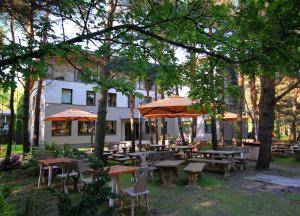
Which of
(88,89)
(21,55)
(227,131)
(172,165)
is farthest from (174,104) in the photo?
(227,131)

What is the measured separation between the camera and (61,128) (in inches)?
1173

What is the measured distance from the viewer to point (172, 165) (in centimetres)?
865

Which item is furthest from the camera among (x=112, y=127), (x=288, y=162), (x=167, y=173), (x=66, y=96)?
(x=112, y=127)

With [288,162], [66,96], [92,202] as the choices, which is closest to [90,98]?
[66,96]

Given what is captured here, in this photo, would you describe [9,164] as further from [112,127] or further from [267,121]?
[112,127]

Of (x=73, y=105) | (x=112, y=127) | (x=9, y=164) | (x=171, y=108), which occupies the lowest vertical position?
(x=9, y=164)

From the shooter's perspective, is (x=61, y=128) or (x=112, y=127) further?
(x=112, y=127)

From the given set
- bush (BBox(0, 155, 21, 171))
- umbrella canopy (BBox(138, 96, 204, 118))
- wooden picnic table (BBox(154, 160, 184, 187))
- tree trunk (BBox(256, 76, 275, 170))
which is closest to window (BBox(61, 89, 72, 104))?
bush (BBox(0, 155, 21, 171))

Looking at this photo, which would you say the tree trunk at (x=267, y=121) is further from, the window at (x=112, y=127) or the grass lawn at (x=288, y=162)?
the window at (x=112, y=127)

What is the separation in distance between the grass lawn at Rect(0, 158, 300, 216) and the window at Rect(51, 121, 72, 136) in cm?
2017

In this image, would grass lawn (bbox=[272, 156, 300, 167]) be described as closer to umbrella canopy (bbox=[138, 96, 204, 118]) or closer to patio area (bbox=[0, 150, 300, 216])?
patio area (bbox=[0, 150, 300, 216])

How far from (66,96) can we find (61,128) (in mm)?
3369

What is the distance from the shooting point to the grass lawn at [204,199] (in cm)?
619

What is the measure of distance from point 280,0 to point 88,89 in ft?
94.6
